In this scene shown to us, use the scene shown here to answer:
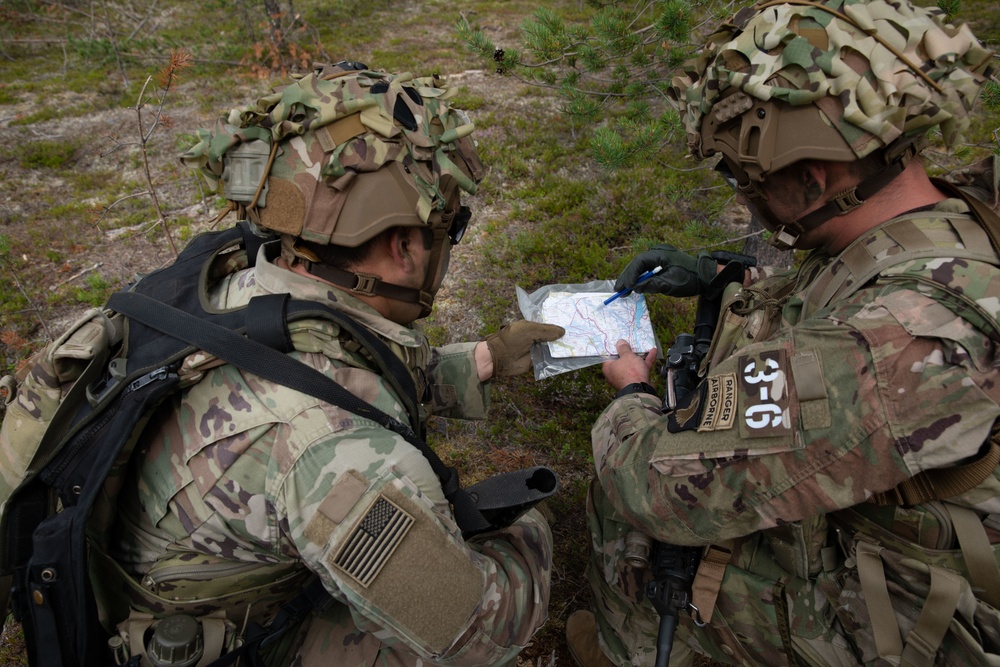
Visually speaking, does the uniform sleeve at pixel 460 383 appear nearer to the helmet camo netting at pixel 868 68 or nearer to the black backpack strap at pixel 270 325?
the black backpack strap at pixel 270 325

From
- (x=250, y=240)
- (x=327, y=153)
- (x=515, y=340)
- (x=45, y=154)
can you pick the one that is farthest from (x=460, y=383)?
(x=45, y=154)

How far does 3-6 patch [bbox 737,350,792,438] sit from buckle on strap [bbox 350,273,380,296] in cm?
124

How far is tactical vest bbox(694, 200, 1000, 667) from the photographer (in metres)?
1.69

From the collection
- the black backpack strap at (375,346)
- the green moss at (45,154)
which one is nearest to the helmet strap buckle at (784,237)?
the black backpack strap at (375,346)

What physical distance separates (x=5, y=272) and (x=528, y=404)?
188 inches

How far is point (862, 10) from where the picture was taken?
1.90 m

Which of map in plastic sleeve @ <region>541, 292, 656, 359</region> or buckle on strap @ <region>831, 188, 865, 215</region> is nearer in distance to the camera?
buckle on strap @ <region>831, 188, 865, 215</region>

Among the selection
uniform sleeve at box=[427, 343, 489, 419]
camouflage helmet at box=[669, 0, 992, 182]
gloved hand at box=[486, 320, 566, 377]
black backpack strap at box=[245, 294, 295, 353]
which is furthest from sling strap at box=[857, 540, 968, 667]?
black backpack strap at box=[245, 294, 295, 353]

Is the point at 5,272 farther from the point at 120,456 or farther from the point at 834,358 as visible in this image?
the point at 834,358

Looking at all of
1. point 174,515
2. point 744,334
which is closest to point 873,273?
point 744,334

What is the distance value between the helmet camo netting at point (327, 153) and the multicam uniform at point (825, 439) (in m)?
1.12

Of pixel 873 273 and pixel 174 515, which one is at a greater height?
pixel 873 273

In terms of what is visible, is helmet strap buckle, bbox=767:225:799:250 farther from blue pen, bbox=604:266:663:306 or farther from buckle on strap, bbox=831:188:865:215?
blue pen, bbox=604:266:663:306

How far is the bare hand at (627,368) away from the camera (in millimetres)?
2748
